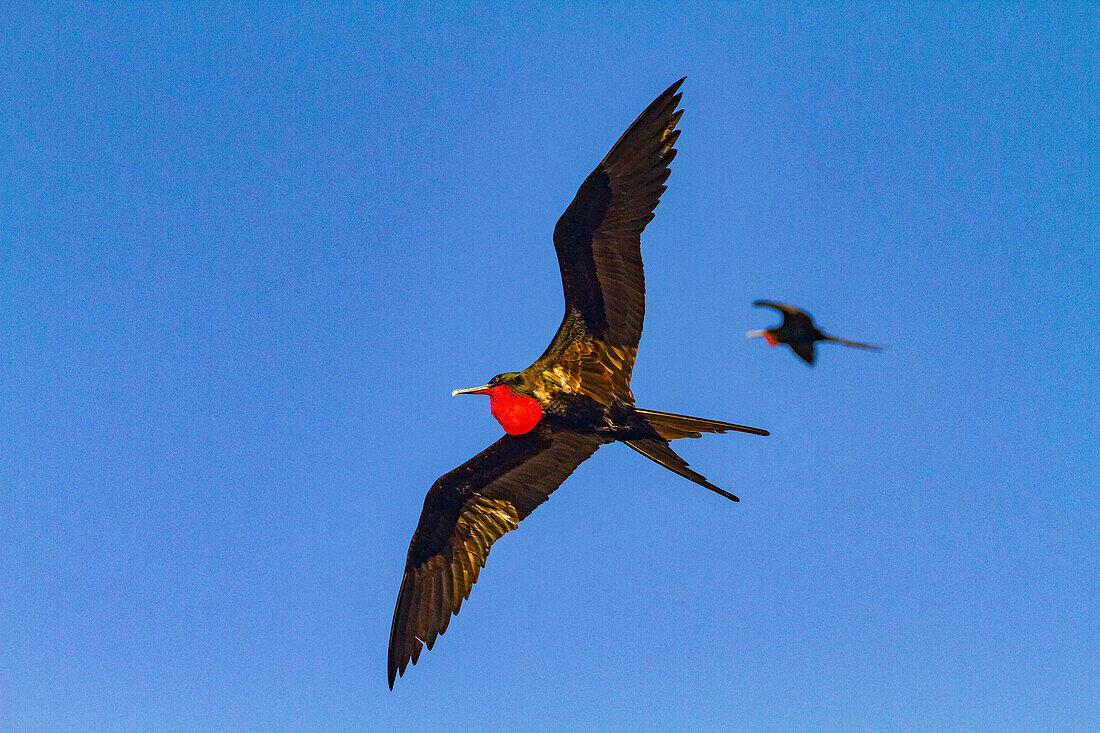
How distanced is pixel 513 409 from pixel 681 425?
1.45m

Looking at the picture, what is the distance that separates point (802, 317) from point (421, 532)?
5260 mm

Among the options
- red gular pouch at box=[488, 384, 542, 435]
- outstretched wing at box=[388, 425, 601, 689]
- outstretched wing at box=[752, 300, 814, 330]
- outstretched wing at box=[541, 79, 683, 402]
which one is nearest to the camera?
outstretched wing at box=[752, 300, 814, 330]

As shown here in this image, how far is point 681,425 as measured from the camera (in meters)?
8.45

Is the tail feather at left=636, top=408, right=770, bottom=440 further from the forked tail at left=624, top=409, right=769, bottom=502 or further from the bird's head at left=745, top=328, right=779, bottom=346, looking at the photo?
the bird's head at left=745, top=328, right=779, bottom=346

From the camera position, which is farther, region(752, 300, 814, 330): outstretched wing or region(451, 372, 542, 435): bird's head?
region(451, 372, 542, 435): bird's head

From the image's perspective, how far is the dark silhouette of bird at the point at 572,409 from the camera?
8391 mm

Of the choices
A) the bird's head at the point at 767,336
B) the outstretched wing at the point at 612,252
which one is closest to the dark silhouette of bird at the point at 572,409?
the outstretched wing at the point at 612,252

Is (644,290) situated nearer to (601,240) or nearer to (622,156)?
(601,240)

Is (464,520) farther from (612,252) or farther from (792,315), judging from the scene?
(792,315)

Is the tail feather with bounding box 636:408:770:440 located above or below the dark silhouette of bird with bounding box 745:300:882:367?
above

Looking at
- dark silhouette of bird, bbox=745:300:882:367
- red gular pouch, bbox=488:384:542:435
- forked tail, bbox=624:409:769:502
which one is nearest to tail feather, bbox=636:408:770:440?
forked tail, bbox=624:409:769:502

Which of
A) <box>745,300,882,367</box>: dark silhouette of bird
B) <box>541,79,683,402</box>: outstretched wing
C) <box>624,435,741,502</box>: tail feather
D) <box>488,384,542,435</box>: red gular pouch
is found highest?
<box>541,79,683,402</box>: outstretched wing

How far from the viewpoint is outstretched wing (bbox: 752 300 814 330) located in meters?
5.54

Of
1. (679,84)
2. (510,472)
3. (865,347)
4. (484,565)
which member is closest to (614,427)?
(510,472)
